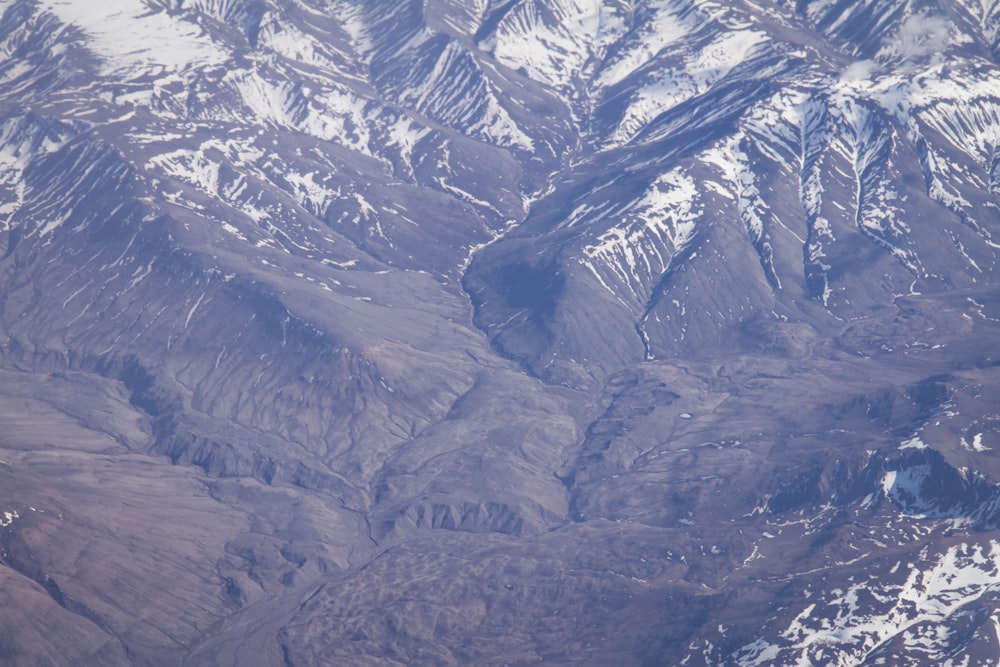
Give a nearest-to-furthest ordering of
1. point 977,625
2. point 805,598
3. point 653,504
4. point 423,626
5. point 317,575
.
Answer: point 977,625 → point 805,598 → point 423,626 → point 317,575 → point 653,504

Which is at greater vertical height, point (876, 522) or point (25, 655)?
point (876, 522)

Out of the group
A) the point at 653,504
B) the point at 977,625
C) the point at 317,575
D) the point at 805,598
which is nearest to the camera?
the point at 977,625

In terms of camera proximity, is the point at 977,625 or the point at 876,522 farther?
the point at 876,522

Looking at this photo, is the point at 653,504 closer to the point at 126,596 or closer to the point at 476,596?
the point at 476,596

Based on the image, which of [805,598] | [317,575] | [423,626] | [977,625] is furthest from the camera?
[317,575]

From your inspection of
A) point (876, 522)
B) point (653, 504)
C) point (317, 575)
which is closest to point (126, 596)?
point (317, 575)

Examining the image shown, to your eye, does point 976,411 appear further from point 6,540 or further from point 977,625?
point 6,540

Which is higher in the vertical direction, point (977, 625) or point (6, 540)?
point (977, 625)

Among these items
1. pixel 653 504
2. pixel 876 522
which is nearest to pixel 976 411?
pixel 876 522

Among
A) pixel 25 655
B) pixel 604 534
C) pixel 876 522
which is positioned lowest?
pixel 25 655
